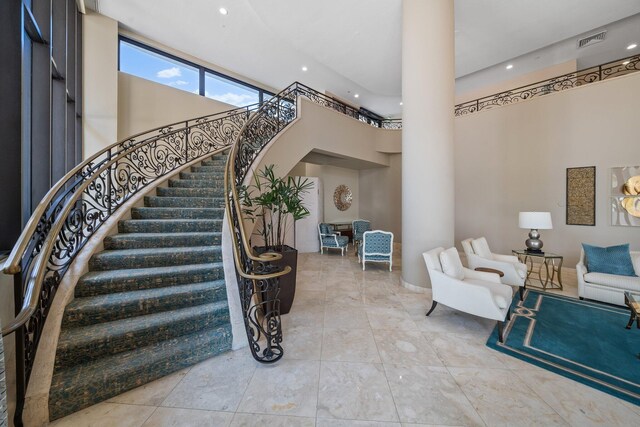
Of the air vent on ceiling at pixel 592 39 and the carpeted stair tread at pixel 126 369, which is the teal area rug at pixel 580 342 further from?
the air vent on ceiling at pixel 592 39

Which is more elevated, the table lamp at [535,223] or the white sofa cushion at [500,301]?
the table lamp at [535,223]

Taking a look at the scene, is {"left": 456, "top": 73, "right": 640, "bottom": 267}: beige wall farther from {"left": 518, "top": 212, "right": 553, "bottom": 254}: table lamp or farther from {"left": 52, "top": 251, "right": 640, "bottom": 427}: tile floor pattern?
{"left": 52, "top": 251, "right": 640, "bottom": 427}: tile floor pattern

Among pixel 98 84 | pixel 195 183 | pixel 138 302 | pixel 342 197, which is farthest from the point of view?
pixel 342 197

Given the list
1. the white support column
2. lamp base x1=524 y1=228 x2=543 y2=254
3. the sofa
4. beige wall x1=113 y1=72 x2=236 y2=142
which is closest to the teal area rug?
the sofa

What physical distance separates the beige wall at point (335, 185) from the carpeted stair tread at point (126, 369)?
7.39 metres

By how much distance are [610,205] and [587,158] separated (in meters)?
1.07

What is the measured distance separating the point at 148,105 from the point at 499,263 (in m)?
8.40

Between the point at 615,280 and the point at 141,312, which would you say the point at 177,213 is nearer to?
the point at 141,312

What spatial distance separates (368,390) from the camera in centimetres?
195

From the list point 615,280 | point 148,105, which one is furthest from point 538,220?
point 148,105

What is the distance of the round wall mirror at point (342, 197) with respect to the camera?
32.7ft

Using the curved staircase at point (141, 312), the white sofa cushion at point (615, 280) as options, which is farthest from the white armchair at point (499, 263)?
the curved staircase at point (141, 312)

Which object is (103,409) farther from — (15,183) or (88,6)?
(88,6)

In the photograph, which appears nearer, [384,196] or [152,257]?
[152,257]
